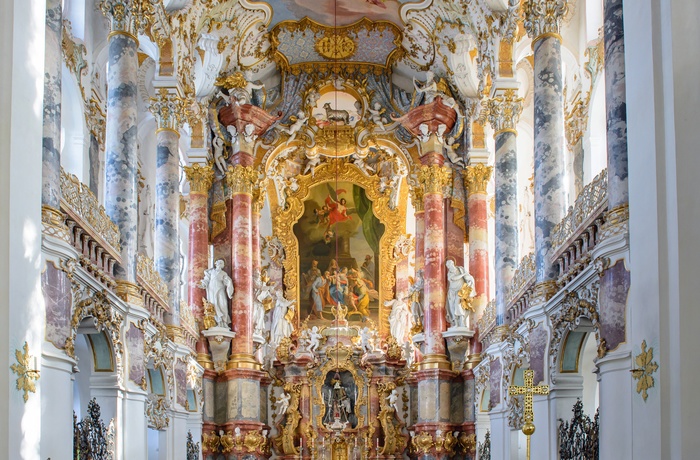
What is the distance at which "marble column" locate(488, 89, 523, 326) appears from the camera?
2283 centimetres

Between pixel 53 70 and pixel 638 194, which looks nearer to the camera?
pixel 638 194

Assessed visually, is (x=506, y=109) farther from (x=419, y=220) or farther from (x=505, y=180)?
(x=419, y=220)

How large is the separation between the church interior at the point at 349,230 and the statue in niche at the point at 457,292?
0.08 metres

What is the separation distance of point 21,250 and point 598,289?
7282 millimetres

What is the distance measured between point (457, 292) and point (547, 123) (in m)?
10.2

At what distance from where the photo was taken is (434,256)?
28656 millimetres

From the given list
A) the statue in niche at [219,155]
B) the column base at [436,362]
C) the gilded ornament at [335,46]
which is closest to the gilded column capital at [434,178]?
the gilded ornament at [335,46]

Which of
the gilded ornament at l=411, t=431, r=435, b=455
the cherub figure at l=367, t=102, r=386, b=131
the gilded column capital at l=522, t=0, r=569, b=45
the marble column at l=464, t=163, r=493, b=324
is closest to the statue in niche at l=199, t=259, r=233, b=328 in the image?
the gilded ornament at l=411, t=431, r=435, b=455

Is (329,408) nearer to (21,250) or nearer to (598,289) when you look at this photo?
(598,289)

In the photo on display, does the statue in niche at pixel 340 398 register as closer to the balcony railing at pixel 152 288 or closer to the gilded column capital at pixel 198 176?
the gilded column capital at pixel 198 176

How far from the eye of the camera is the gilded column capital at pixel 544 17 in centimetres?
1802

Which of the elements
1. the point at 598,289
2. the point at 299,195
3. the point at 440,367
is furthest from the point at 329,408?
the point at 598,289

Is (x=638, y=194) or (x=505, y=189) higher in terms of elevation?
(x=505, y=189)

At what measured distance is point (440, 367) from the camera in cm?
2784
